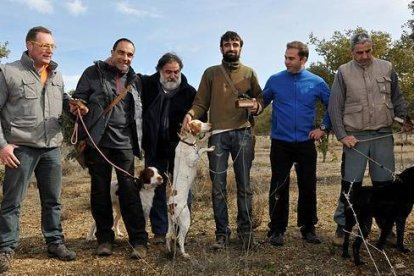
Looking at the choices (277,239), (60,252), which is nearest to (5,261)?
(60,252)

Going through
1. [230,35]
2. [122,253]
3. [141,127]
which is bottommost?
[122,253]

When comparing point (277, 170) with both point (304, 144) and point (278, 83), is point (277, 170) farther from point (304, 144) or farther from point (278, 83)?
point (278, 83)

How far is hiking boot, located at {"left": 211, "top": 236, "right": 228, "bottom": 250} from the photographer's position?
560 cm

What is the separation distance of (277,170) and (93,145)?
92.6 inches

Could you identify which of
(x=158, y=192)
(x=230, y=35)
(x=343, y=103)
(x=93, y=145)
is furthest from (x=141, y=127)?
(x=343, y=103)

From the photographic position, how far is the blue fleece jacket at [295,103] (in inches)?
227

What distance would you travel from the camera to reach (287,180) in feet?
19.5

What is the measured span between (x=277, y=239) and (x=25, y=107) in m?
3.48

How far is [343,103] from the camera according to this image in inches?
219

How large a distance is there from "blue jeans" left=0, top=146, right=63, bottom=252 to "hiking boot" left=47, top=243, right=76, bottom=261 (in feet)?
0.23

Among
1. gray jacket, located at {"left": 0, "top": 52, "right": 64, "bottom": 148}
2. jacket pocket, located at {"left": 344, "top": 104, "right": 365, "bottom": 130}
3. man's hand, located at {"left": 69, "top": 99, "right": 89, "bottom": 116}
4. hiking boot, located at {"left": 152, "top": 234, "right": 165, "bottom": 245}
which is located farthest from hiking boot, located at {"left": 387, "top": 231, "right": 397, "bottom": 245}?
gray jacket, located at {"left": 0, "top": 52, "right": 64, "bottom": 148}

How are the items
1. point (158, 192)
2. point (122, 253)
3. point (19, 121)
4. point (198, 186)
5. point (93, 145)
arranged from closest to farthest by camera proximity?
1. point (19, 121)
2. point (93, 145)
3. point (122, 253)
4. point (158, 192)
5. point (198, 186)

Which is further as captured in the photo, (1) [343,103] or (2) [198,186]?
(2) [198,186]

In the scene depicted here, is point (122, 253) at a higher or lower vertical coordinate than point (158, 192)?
lower
